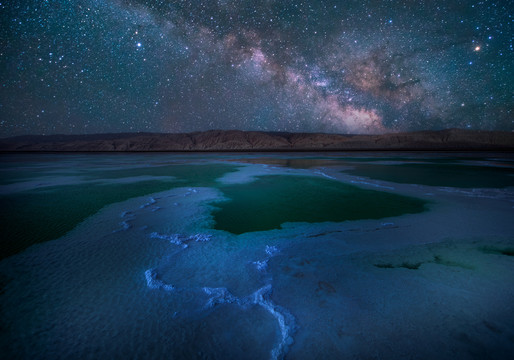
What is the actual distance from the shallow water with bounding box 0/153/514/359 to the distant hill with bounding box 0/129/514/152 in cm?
6735

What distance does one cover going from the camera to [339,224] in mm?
4695

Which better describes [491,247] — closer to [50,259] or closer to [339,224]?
[339,224]

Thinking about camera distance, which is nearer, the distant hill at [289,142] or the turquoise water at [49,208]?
the turquoise water at [49,208]

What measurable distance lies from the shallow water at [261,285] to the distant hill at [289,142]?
67.4 meters

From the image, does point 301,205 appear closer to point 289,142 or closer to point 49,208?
point 49,208

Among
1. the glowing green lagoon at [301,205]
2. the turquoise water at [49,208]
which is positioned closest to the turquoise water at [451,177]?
the glowing green lagoon at [301,205]

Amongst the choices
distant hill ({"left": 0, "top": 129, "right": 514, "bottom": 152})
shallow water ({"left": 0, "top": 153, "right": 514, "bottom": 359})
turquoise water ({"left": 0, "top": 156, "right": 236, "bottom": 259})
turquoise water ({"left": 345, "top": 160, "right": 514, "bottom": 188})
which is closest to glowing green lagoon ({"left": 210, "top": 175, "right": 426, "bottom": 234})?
shallow water ({"left": 0, "top": 153, "right": 514, "bottom": 359})

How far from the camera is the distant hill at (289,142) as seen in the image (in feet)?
229

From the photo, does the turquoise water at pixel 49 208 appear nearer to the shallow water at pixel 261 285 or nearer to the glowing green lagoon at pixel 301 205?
the shallow water at pixel 261 285

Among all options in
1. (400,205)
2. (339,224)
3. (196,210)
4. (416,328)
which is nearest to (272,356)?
(416,328)

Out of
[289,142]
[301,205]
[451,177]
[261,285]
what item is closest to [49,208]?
[261,285]

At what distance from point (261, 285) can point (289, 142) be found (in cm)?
8710

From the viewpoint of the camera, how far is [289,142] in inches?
3450

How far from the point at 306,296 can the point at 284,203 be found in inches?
164
